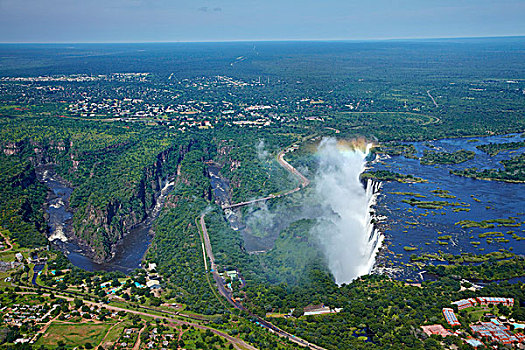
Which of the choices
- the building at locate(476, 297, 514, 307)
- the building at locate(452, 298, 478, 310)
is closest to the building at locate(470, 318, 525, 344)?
the building at locate(476, 297, 514, 307)

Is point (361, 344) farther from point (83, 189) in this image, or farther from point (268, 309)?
point (83, 189)

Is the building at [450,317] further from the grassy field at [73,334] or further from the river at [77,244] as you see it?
the river at [77,244]

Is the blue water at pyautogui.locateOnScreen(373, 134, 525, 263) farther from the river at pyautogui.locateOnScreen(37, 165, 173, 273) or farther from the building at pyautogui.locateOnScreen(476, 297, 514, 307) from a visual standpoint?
the river at pyautogui.locateOnScreen(37, 165, 173, 273)

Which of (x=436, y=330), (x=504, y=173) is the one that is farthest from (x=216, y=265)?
(x=504, y=173)

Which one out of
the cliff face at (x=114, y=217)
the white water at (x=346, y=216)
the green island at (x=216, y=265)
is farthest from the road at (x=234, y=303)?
the cliff face at (x=114, y=217)

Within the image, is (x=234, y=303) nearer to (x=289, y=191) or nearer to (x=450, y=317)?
(x=450, y=317)

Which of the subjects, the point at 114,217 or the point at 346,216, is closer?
the point at 346,216
